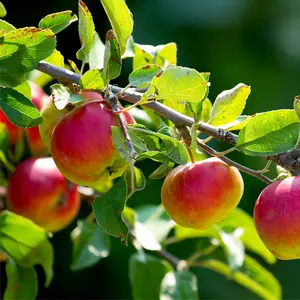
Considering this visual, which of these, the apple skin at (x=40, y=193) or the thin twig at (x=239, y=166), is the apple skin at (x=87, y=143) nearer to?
the thin twig at (x=239, y=166)

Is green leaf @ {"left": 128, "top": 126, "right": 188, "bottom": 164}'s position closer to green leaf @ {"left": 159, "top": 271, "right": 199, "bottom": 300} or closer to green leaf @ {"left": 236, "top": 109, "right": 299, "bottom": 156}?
green leaf @ {"left": 236, "top": 109, "right": 299, "bottom": 156}

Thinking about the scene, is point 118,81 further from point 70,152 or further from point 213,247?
point 70,152

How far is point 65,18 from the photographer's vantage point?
793mm

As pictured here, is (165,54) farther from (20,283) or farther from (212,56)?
(212,56)

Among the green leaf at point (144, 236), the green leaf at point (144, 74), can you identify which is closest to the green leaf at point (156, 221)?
the green leaf at point (144, 236)

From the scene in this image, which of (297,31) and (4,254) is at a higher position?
(4,254)

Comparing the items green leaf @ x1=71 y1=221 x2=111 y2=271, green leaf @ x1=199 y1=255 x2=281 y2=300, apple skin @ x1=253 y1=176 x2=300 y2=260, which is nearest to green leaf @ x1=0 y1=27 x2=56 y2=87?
apple skin @ x1=253 y1=176 x2=300 y2=260

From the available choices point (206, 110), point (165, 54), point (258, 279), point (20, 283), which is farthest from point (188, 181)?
point (258, 279)

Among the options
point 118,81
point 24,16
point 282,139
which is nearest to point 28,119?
point 282,139

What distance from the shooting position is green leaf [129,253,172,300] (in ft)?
3.46

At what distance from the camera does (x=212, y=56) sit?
2100 millimetres

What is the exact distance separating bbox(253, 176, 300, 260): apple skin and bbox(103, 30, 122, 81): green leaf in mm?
181

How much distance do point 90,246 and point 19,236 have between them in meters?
0.15

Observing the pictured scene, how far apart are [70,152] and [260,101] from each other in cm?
144
